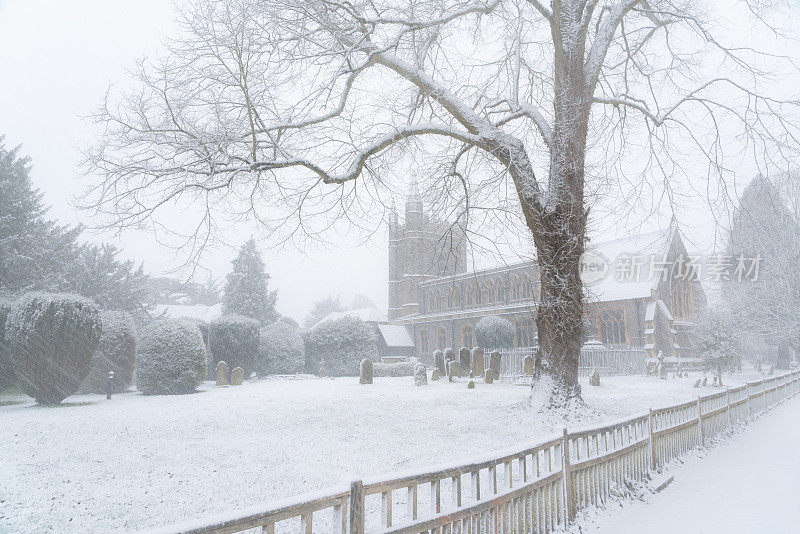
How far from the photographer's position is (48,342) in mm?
14742

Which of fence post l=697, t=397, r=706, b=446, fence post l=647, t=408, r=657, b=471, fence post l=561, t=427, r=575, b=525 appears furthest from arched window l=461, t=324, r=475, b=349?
fence post l=561, t=427, r=575, b=525

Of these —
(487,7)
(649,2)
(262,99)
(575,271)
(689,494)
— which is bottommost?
(689,494)

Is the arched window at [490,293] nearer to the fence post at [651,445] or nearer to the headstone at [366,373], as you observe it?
the headstone at [366,373]

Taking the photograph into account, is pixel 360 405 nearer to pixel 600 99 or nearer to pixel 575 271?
pixel 575 271

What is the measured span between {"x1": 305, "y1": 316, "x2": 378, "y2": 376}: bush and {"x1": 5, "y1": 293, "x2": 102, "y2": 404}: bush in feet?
56.2

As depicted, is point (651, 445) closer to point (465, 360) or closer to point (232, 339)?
point (465, 360)

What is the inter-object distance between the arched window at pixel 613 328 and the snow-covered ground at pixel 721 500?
2792 centimetres

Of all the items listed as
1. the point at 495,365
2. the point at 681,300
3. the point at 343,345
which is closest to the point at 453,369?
the point at 495,365

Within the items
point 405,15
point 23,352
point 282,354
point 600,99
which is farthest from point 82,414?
point 282,354

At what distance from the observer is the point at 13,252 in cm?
2241

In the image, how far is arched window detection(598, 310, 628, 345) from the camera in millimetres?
36250

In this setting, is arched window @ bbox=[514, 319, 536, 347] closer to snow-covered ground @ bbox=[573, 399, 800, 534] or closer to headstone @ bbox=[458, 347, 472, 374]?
headstone @ bbox=[458, 347, 472, 374]

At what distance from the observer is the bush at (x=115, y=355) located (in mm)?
20344

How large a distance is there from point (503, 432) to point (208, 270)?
21.6 feet
